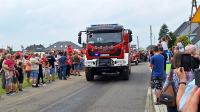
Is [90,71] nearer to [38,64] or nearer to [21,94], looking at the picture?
[38,64]

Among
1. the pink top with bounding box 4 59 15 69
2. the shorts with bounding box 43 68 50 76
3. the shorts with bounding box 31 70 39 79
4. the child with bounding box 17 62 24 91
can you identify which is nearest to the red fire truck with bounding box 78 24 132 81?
the shorts with bounding box 43 68 50 76

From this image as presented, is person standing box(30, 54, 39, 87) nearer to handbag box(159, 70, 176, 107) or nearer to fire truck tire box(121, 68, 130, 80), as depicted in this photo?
fire truck tire box(121, 68, 130, 80)

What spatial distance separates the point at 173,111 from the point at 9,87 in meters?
13.2

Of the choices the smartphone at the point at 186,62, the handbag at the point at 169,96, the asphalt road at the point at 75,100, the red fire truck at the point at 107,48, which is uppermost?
the red fire truck at the point at 107,48

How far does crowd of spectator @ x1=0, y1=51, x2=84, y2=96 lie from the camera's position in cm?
1944

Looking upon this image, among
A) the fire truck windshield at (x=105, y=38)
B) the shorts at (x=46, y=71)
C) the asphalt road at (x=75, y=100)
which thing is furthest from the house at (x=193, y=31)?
the asphalt road at (x=75, y=100)

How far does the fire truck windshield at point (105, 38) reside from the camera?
25094 mm

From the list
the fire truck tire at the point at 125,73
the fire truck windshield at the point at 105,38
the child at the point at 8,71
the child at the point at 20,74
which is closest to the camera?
the child at the point at 8,71

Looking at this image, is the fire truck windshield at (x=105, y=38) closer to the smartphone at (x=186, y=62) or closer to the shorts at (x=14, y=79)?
the shorts at (x=14, y=79)

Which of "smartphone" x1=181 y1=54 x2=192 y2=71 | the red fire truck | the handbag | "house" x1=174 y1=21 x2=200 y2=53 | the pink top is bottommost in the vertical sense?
the handbag

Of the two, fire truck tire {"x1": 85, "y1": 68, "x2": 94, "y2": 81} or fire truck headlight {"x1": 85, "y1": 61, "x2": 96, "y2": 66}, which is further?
fire truck tire {"x1": 85, "y1": 68, "x2": 94, "y2": 81}

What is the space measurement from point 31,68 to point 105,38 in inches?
175

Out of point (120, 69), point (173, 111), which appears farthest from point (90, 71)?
point (173, 111)

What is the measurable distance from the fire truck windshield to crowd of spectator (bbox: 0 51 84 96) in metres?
2.59
